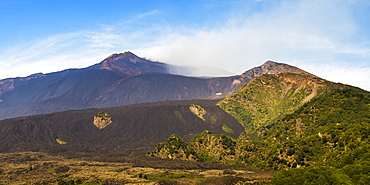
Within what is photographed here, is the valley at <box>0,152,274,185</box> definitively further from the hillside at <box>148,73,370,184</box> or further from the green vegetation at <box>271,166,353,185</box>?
the green vegetation at <box>271,166,353,185</box>

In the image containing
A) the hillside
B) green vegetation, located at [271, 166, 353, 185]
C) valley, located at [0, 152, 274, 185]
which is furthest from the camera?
valley, located at [0, 152, 274, 185]

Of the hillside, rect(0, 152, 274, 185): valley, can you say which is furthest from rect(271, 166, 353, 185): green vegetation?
rect(0, 152, 274, 185): valley

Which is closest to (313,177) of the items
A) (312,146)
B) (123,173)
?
(312,146)

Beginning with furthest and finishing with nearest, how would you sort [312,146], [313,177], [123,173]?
[312,146]
[123,173]
[313,177]

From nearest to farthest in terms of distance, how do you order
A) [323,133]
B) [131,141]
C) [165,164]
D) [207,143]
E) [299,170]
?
[299,170] → [323,133] → [165,164] → [207,143] → [131,141]

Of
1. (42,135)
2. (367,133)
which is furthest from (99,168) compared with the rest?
(42,135)

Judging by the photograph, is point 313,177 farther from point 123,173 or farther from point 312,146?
point 123,173

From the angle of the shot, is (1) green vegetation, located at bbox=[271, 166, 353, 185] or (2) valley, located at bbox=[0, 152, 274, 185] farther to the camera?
(2) valley, located at bbox=[0, 152, 274, 185]

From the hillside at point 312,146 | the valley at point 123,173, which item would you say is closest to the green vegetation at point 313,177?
the hillside at point 312,146

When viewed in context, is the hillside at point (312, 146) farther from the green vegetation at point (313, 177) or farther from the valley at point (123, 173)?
the valley at point (123, 173)

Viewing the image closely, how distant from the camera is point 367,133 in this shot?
83.6 metres

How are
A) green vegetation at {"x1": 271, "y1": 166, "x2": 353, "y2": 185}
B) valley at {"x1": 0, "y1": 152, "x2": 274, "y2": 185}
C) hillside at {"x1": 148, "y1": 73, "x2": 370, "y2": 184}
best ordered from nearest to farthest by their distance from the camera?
green vegetation at {"x1": 271, "y1": 166, "x2": 353, "y2": 185}
hillside at {"x1": 148, "y1": 73, "x2": 370, "y2": 184}
valley at {"x1": 0, "y1": 152, "x2": 274, "y2": 185}

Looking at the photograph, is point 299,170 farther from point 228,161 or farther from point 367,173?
point 228,161

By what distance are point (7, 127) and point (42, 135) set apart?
90.2ft
